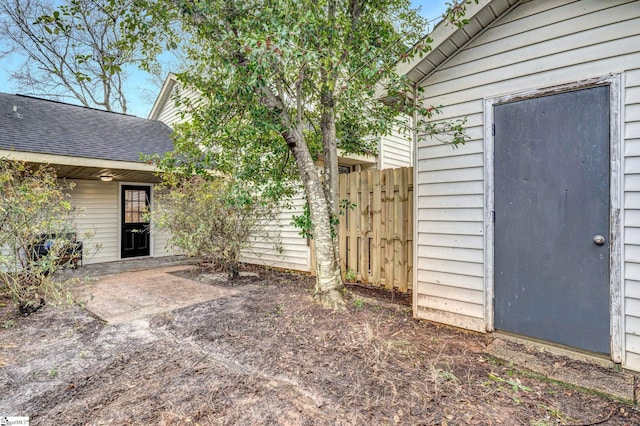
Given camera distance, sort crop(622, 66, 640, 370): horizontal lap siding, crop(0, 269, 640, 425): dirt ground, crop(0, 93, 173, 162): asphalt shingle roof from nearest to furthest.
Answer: crop(0, 269, 640, 425): dirt ground, crop(622, 66, 640, 370): horizontal lap siding, crop(0, 93, 173, 162): asphalt shingle roof

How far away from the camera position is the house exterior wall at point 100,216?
813cm

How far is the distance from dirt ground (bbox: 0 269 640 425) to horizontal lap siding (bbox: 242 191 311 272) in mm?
2753

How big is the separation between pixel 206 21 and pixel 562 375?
4865 millimetres

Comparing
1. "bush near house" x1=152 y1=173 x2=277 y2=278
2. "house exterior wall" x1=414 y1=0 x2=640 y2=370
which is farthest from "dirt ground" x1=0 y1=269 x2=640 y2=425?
"bush near house" x1=152 y1=173 x2=277 y2=278

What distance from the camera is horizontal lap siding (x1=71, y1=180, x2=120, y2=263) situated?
26.7 feet

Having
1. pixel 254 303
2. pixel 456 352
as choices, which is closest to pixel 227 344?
pixel 254 303

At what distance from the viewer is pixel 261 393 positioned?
7.47 ft

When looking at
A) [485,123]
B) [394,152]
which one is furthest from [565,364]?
[394,152]

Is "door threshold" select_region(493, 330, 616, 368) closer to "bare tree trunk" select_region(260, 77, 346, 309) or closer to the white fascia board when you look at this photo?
"bare tree trunk" select_region(260, 77, 346, 309)

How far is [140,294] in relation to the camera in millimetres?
5113

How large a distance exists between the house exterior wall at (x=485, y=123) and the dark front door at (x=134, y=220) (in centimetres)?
793

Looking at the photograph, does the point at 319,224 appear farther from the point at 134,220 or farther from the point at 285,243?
the point at 134,220

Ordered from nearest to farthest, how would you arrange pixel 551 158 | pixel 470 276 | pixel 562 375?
pixel 562 375, pixel 551 158, pixel 470 276

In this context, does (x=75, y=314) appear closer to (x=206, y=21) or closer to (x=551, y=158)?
(x=206, y=21)
